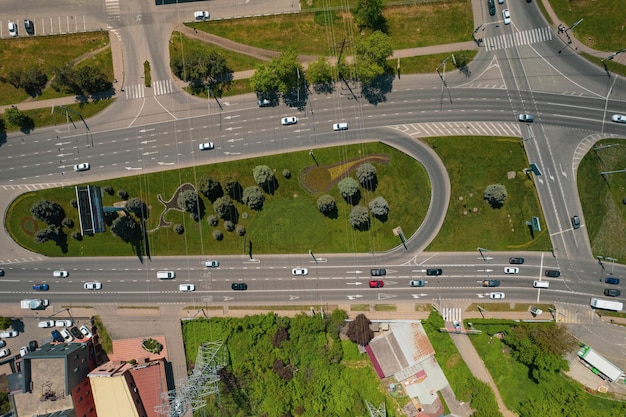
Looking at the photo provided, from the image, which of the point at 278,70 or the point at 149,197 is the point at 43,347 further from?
the point at 278,70

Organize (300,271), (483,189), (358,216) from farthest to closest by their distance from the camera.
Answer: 1. (300,271)
2. (483,189)
3. (358,216)

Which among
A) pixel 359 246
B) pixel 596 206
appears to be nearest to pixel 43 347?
pixel 359 246

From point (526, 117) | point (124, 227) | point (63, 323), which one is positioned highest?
point (526, 117)

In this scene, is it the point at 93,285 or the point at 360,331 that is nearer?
the point at 360,331

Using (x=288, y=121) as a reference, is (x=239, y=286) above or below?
below

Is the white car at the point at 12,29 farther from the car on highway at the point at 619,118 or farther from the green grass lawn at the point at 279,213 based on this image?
the car on highway at the point at 619,118

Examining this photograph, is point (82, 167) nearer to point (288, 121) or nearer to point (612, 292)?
point (288, 121)

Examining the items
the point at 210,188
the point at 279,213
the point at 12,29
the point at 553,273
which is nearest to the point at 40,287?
the point at 210,188
